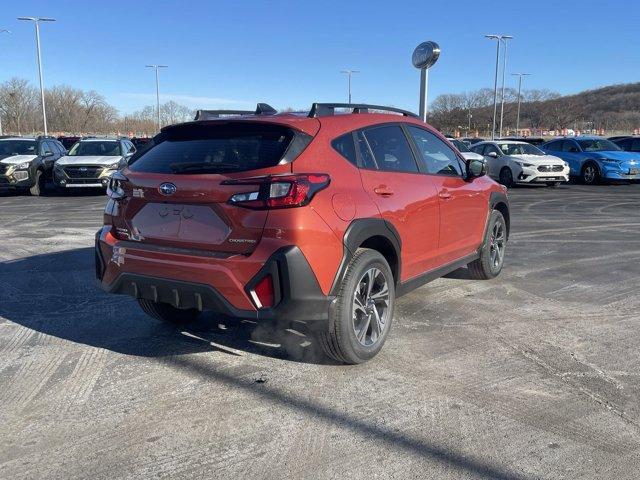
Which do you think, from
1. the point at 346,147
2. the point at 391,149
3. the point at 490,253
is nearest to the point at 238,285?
the point at 346,147

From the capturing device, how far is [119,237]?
3.99 meters

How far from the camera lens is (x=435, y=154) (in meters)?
5.05

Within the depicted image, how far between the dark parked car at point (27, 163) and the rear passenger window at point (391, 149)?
45.3ft

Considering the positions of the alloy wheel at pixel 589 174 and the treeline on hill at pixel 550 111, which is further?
the treeline on hill at pixel 550 111

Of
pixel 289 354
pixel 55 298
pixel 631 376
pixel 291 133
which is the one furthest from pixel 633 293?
pixel 55 298

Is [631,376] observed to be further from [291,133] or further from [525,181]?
[525,181]

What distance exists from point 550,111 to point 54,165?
380 feet

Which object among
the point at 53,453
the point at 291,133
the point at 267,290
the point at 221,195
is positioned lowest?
the point at 53,453

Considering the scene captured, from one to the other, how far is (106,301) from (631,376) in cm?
444

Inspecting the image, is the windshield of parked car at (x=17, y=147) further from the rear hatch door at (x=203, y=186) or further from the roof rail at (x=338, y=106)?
Answer: the roof rail at (x=338, y=106)

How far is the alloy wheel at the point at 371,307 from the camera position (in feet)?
12.8

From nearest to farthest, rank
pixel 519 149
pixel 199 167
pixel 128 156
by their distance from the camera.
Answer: pixel 199 167
pixel 128 156
pixel 519 149

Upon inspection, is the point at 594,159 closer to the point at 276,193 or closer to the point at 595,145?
the point at 595,145

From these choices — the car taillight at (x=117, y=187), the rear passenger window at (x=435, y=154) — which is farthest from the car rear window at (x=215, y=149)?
the rear passenger window at (x=435, y=154)
